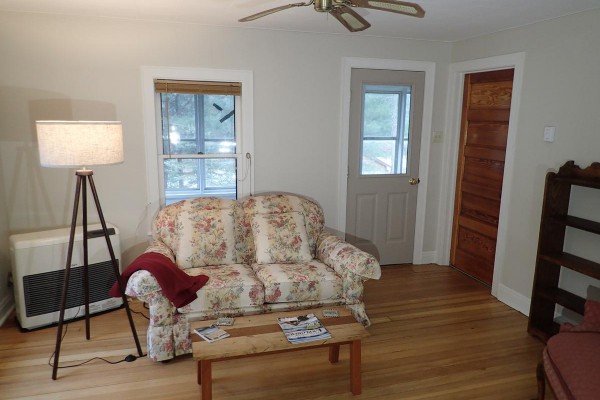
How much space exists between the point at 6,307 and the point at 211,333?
79.0 inches

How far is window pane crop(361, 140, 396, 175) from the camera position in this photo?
4.29 meters

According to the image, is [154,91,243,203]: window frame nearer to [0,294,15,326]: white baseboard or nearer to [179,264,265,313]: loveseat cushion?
[179,264,265,313]: loveseat cushion

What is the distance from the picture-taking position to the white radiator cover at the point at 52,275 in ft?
10.1

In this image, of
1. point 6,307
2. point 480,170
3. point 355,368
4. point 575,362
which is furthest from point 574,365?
point 6,307

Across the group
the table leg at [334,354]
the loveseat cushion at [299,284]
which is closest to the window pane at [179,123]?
the loveseat cushion at [299,284]

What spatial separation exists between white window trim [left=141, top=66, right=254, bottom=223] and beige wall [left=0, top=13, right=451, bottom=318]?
0.17 ft

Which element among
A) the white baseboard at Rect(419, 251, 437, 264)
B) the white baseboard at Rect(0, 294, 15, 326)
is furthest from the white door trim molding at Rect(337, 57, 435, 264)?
→ the white baseboard at Rect(0, 294, 15, 326)

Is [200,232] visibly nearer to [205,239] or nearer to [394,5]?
[205,239]

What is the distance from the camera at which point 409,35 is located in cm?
396

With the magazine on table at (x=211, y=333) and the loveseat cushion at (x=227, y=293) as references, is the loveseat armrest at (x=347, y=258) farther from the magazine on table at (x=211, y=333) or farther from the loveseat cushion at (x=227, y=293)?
the magazine on table at (x=211, y=333)

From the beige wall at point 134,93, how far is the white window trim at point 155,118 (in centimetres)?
5

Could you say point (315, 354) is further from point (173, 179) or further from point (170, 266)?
point (173, 179)

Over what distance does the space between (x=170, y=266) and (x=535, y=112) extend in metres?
Result: 2.86

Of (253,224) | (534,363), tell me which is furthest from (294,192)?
(534,363)
